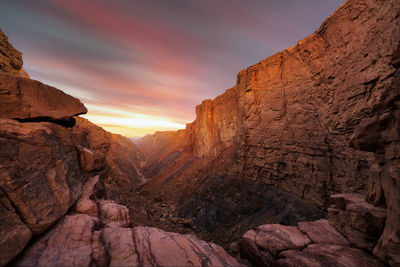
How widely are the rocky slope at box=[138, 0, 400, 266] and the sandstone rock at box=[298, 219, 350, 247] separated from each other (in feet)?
3.76

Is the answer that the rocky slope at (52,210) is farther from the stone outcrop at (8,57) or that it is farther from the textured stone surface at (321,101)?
the textured stone surface at (321,101)

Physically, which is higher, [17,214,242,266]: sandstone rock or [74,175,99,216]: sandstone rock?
[74,175,99,216]: sandstone rock

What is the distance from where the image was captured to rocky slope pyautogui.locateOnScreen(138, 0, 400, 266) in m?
5.29

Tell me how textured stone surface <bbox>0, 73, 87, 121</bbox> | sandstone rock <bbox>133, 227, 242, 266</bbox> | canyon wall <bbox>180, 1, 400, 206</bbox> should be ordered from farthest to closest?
canyon wall <bbox>180, 1, 400, 206</bbox>
textured stone surface <bbox>0, 73, 87, 121</bbox>
sandstone rock <bbox>133, 227, 242, 266</bbox>

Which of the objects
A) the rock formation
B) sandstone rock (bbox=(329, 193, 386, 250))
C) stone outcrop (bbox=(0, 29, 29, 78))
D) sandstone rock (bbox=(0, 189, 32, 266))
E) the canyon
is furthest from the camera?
stone outcrop (bbox=(0, 29, 29, 78))

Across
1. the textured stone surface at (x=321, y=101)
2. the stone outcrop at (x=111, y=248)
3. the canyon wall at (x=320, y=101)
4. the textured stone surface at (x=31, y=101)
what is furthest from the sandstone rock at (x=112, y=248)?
the canyon wall at (x=320, y=101)

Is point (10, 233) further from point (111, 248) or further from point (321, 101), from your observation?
point (321, 101)

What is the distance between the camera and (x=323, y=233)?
6.66 metres

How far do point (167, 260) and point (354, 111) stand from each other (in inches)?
583

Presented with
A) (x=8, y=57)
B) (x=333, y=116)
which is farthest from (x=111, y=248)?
(x=333, y=116)

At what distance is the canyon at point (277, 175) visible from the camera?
15.4 feet

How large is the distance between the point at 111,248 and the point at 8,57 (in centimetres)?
1236

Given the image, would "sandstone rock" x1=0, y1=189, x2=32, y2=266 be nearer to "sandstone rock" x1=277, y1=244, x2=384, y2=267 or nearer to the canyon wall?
"sandstone rock" x1=277, y1=244, x2=384, y2=267

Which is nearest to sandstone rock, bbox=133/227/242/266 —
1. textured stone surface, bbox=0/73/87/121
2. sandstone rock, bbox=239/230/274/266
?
sandstone rock, bbox=239/230/274/266
